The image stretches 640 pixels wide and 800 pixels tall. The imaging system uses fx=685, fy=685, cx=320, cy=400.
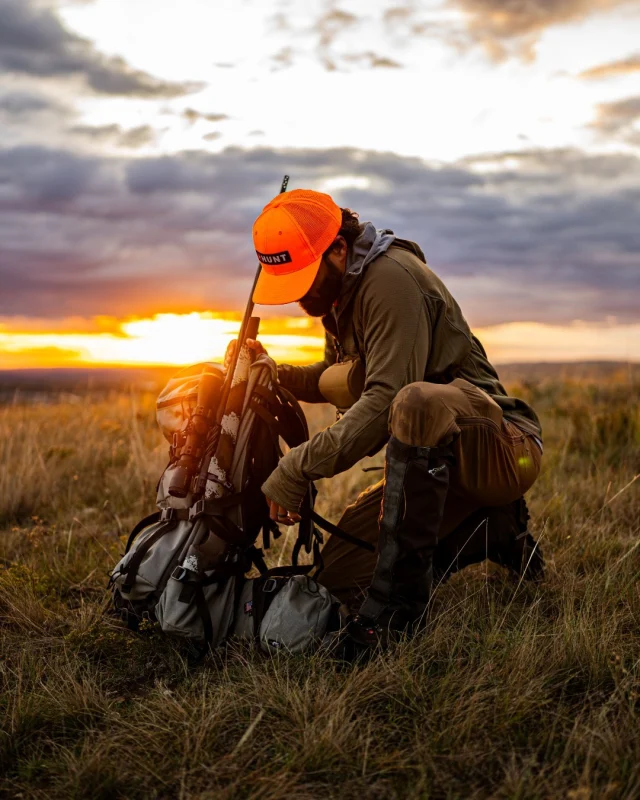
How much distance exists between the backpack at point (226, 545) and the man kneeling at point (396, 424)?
243 mm

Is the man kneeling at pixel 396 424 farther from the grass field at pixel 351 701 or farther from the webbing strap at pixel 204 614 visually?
the webbing strap at pixel 204 614

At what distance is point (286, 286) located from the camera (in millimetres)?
3365

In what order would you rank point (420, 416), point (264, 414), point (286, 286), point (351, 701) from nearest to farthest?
point (351, 701) → point (420, 416) → point (286, 286) → point (264, 414)

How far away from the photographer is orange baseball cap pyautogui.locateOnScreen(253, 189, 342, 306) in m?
3.29

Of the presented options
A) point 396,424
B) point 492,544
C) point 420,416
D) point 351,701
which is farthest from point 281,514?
point 492,544

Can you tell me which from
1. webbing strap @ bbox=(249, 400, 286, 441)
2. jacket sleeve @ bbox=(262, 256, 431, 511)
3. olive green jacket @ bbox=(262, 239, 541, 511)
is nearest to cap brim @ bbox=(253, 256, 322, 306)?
olive green jacket @ bbox=(262, 239, 541, 511)

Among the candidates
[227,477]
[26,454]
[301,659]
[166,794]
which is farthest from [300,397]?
[26,454]

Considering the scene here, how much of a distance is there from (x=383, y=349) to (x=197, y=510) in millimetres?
1209

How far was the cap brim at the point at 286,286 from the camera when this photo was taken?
10.9 ft

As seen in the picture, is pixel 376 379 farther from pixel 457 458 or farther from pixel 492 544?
pixel 492 544

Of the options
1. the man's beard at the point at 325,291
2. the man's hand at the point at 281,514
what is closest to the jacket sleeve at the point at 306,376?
the man's beard at the point at 325,291

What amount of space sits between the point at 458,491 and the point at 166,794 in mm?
1863

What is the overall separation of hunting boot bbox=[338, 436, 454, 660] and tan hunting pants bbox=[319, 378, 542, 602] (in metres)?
0.09

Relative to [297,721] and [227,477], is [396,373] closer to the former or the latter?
[227,477]
